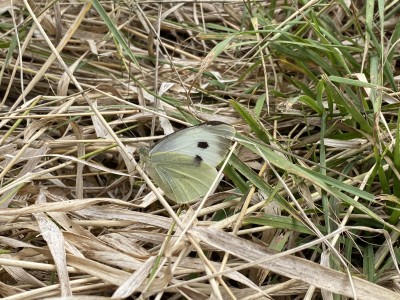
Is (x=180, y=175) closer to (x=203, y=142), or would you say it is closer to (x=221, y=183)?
(x=203, y=142)

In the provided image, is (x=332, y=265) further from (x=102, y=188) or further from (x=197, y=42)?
(x=197, y=42)

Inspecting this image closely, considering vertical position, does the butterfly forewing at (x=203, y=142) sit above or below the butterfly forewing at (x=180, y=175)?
above

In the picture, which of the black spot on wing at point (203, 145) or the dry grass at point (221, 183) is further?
the black spot on wing at point (203, 145)

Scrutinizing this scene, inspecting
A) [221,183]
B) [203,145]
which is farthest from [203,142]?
[221,183]

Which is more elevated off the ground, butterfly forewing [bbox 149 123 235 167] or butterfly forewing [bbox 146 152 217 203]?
butterfly forewing [bbox 149 123 235 167]
